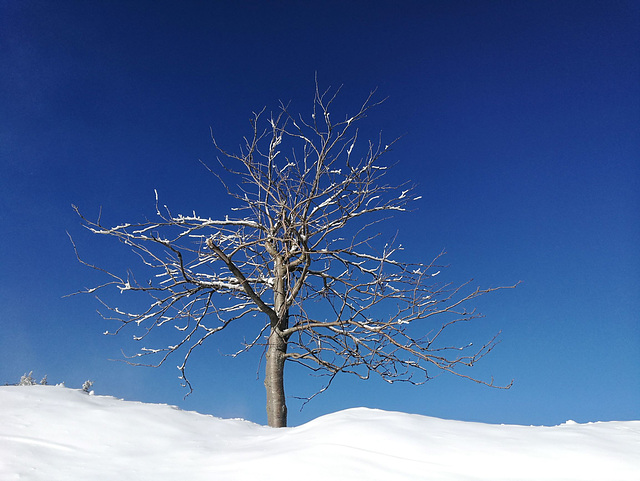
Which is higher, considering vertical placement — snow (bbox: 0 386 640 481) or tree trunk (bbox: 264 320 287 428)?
tree trunk (bbox: 264 320 287 428)

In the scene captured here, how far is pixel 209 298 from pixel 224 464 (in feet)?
11.3

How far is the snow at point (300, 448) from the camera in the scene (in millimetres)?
1759

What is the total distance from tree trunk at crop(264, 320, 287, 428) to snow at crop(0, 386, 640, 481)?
2.05m

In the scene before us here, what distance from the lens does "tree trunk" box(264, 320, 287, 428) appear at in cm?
470

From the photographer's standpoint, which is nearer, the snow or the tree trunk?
the snow

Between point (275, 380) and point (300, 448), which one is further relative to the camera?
point (275, 380)

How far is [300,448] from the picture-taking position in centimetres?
200

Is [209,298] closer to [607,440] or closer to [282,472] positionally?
[282,472]

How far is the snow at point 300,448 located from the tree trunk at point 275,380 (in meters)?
2.05

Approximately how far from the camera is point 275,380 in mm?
4809

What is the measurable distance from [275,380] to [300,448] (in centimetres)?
289

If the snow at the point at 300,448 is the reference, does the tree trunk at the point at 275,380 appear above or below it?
above

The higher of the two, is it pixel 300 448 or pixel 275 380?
pixel 275 380

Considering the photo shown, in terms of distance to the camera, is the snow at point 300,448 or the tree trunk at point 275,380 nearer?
the snow at point 300,448
